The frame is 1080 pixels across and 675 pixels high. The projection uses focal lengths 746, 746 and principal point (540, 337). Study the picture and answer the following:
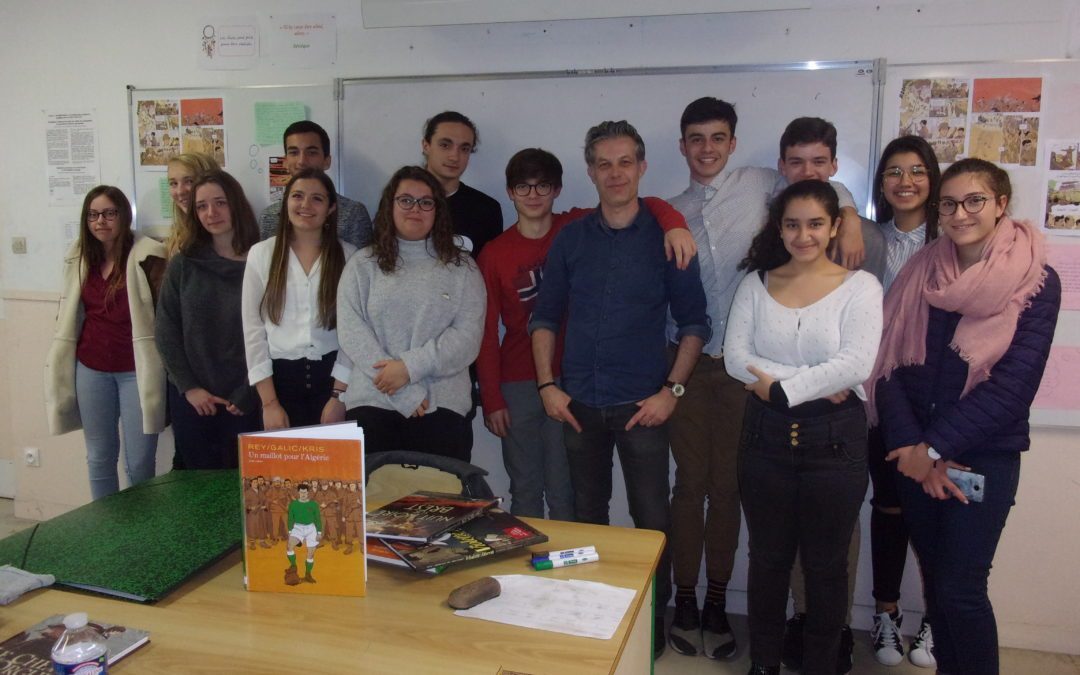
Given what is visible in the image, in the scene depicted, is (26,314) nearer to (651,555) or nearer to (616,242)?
(616,242)

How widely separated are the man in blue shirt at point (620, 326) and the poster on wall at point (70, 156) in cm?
239

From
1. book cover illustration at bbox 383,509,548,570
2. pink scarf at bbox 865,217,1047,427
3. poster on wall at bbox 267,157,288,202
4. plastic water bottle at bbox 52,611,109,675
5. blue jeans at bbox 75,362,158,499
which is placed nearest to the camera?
plastic water bottle at bbox 52,611,109,675

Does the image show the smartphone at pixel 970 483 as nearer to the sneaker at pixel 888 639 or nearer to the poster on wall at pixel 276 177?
the sneaker at pixel 888 639

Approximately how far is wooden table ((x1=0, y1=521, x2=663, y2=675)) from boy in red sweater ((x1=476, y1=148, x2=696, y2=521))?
1.11 metres

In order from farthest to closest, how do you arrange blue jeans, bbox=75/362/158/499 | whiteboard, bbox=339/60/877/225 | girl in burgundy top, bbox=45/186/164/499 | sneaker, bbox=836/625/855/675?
blue jeans, bbox=75/362/158/499
girl in burgundy top, bbox=45/186/164/499
whiteboard, bbox=339/60/877/225
sneaker, bbox=836/625/855/675

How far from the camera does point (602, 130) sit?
2.29m

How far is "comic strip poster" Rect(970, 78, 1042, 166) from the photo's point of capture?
97.2 inches

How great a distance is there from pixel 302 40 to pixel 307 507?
2415 mm

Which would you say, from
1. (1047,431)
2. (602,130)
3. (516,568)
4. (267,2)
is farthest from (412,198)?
(1047,431)

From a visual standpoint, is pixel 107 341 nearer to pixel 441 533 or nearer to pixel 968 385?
pixel 441 533

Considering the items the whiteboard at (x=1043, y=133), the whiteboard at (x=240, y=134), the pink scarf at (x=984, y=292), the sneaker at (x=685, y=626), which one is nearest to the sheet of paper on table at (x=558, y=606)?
the pink scarf at (x=984, y=292)

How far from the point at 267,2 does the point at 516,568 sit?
2.74 metres

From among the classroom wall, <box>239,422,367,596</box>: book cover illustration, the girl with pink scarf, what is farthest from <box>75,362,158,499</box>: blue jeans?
the girl with pink scarf

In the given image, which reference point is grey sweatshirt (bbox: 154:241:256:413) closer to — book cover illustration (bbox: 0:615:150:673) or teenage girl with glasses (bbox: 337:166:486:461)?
teenage girl with glasses (bbox: 337:166:486:461)
